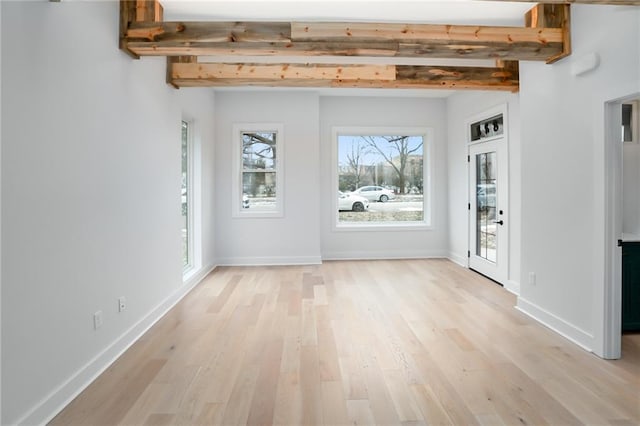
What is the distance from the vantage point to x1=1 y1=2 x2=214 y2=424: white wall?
1.79 metres

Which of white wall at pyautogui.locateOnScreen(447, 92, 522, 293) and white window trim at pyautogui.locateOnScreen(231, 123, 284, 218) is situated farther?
white window trim at pyautogui.locateOnScreen(231, 123, 284, 218)

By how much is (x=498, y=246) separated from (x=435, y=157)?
225 centimetres

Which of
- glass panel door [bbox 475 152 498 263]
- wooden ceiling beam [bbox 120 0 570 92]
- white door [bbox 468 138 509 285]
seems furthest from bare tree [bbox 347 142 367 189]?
wooden ceiling beam [bbox 120 0 570 92]

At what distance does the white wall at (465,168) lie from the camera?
4520 millimetres

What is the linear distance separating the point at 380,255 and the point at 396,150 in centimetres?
202

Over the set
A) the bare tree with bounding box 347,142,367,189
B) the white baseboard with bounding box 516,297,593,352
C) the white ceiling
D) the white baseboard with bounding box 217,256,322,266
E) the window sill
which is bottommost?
the white baseboard with bounding box 516,297,593,352

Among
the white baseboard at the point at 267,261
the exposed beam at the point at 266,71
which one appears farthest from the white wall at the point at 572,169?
the white baseboard at the point at 267,261

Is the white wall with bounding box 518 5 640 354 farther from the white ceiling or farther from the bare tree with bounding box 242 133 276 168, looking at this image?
the bare tree with bounding box 242 133 276 168

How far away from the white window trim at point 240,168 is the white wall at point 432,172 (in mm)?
800

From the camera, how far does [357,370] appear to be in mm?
2512

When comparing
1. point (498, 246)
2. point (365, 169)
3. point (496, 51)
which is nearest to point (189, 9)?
point (496, 51)

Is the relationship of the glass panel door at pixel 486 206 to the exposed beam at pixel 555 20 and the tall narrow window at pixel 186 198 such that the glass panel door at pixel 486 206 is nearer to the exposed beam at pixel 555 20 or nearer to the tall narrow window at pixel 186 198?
the exposed beam at pixel 555 20

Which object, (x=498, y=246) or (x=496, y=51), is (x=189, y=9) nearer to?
(x=496, y=51)

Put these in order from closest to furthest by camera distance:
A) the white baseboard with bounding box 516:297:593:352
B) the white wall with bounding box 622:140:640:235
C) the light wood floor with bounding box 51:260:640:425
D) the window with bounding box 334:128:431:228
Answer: the light wood floor with bounding box 51:260:640:425
the white baseboard with bounding box 516:297:593:352
the white wall with bounding box 622:140:640:235
the window with bounding box 334:128:431:228
